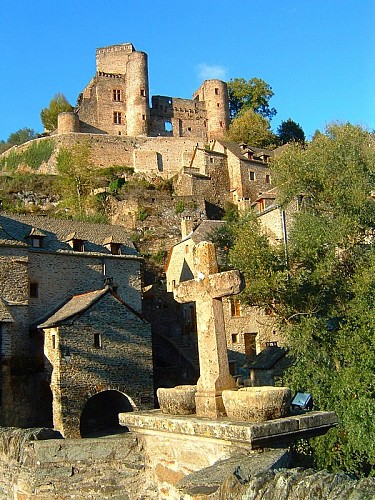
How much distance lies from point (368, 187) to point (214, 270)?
18.0 metres

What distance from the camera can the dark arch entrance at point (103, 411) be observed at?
2614cm

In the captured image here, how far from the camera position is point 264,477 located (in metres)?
4.23

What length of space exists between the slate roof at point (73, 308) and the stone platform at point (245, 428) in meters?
18.5

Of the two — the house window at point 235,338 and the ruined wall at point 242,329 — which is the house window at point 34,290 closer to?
the ruined wall at point 242,329

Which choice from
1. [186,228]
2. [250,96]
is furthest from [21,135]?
[186,228]

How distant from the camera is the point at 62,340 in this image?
23656 millimetres

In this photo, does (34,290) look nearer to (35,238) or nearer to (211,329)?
(35,238)

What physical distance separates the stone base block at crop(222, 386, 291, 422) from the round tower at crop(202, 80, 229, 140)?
68199mm

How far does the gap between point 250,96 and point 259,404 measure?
248 feet

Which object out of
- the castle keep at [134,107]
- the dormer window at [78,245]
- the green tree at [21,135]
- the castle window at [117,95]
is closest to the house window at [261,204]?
the dormer window at [78,245]

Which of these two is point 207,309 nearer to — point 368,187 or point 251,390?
point 251,390

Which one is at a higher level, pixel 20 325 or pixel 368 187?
pixel 368 187

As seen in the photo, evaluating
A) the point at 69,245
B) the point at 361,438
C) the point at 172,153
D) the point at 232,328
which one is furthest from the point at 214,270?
the point at 172,153

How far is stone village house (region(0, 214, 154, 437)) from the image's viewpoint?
23.8 metres
